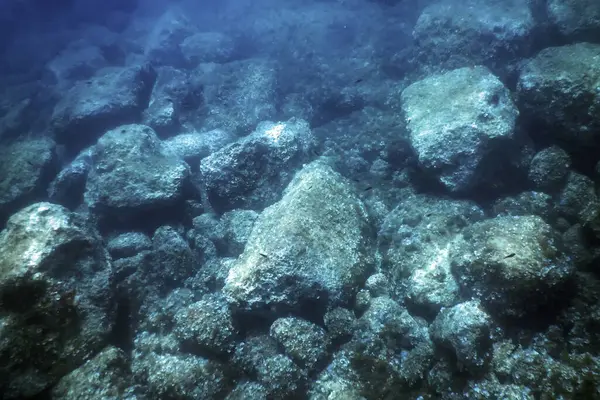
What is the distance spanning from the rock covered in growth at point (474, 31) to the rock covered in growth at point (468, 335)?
960cm

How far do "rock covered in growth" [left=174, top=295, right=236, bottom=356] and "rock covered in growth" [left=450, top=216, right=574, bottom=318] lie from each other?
4.26 m

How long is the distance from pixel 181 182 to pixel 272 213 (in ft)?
10.6

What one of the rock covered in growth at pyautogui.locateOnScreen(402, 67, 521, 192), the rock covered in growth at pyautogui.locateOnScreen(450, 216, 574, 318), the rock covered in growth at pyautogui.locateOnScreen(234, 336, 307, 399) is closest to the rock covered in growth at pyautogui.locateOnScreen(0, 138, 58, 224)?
the rock covered in growth at pyautogui.locateOnScreen(234, 336, 307, 399)

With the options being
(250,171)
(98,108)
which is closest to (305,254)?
(250,171)

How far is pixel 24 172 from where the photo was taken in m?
10.5

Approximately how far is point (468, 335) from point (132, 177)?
27.2 feet

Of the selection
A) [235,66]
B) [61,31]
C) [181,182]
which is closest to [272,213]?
[181,182]

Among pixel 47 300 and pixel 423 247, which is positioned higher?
pixel 47 300

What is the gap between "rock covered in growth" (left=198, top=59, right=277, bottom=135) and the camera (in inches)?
522

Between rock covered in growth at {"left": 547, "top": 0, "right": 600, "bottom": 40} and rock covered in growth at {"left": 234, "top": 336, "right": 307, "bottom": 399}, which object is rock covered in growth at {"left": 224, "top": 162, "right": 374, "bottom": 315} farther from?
rock covered in growth at {"left": 547, "top": 0, "right": 600, "bottom": 40}

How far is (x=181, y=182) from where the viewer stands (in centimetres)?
884

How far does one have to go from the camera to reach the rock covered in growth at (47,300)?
5.28 metres

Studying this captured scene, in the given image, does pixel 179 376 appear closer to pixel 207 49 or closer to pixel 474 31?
pixel 474 31

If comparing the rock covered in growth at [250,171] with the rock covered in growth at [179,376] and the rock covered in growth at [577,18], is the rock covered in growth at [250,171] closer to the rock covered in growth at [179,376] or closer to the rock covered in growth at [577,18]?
the rock covered in growth at [179,376]
